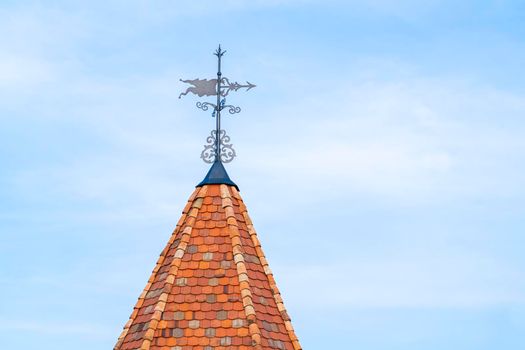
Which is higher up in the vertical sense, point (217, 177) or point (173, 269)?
point (217, 177)

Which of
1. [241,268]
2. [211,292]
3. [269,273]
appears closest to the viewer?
[211,292]

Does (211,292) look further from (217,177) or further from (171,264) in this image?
(217,177)

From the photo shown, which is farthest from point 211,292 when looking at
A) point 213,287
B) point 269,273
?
point 269,273

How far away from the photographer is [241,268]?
26438 millimetres

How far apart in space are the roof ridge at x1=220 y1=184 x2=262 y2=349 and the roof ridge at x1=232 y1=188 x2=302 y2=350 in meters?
0.37

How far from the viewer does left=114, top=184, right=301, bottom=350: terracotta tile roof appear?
25.6 metres

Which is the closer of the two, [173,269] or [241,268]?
[241,268]

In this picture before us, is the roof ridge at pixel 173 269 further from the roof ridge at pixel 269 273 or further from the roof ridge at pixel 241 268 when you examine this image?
the roof ridge at pixel 269 273

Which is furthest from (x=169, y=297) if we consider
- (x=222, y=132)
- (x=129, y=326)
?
(x=222, y=132)

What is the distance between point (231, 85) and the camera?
93.9ft

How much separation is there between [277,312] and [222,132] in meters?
3.79

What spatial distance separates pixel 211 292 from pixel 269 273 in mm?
1482

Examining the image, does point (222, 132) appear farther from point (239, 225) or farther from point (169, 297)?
point (169, 297)

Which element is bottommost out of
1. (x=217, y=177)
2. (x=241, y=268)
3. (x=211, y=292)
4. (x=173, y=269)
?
(x=211, y=292)
